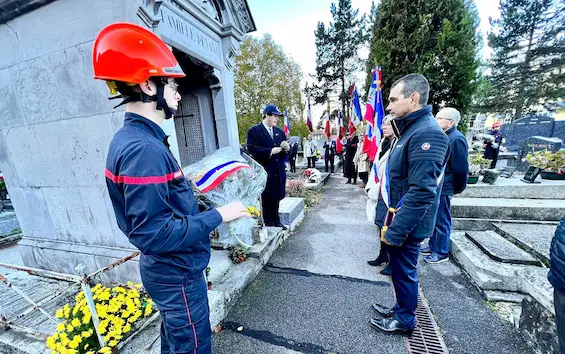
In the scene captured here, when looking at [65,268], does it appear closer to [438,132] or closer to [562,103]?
[438,132]

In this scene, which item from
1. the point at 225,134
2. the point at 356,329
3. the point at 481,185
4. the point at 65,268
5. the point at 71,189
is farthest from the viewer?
the point at 481,185

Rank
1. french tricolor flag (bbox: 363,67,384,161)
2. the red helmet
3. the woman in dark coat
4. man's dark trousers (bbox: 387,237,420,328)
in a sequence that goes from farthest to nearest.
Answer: the woman in dark coat, french tricolor flag (bbox: 363,67,384,161), man's dark trousers (bbox: 387,237,420,328), the red helmet

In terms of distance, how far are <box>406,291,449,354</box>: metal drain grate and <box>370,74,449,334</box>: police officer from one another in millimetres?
97

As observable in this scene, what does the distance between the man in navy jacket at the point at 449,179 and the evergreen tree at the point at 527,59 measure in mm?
28441

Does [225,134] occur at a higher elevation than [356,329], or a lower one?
higher

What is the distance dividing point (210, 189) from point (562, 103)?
109 ft

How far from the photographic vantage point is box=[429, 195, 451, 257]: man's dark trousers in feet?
11.2

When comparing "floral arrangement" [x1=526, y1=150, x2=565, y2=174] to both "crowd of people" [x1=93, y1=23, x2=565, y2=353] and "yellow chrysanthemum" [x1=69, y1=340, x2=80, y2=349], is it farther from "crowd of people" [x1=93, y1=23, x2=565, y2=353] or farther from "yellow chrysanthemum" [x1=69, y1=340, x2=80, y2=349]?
"yellow chrysanthemum" [x1=69, y1=340, x2=80, y2=349]

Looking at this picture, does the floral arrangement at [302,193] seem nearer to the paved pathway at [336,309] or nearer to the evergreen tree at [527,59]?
the paved pathway at [336,309]

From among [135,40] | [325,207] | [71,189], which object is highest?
[135,40]

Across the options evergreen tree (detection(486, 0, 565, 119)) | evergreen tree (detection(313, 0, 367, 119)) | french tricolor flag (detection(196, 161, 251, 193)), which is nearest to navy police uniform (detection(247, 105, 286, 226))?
french tricolor flag (detection(196, 161, 251, 193))

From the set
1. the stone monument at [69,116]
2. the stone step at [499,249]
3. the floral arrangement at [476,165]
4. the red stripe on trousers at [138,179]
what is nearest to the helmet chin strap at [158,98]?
the red stripe on trousers at [138,179]

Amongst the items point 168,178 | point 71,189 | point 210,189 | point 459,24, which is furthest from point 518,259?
point 459,24

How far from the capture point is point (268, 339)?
231 cm
